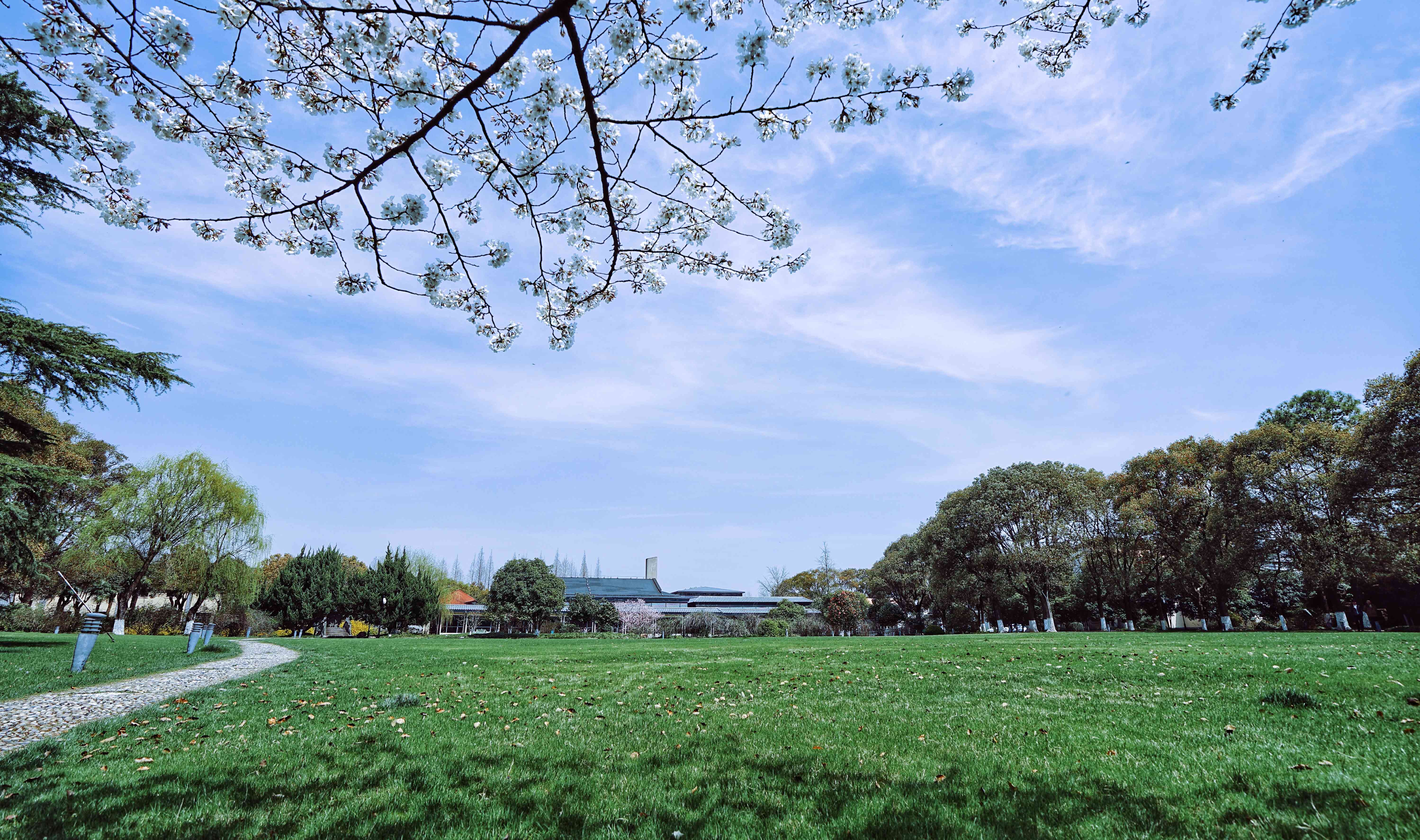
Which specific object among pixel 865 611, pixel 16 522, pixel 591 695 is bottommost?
pixel 865 611

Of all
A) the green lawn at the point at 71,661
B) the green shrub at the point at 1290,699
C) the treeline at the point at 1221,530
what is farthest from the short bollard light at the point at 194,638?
the treeline at the point at 1221,530

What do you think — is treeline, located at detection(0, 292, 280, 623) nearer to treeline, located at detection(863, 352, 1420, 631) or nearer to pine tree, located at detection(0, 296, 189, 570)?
pine tree, located at detection(0, 296, 189, 570)

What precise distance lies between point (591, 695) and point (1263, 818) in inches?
296

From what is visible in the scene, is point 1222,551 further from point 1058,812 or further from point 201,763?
point 201,763

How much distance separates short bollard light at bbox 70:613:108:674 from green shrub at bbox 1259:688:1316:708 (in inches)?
734

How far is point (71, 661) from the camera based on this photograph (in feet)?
46.1

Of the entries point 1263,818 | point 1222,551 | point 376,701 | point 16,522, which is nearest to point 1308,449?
point 1222,551

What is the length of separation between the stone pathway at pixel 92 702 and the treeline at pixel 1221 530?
37.9m

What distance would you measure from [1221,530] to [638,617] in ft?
145

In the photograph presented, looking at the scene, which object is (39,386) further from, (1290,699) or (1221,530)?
(1221,530)

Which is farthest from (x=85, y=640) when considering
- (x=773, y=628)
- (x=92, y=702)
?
(x=773, y=628)

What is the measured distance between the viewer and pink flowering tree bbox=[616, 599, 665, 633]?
52906 mm

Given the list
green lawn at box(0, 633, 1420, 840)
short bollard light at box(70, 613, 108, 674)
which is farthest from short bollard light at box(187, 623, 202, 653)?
green lawn at box(0, 633, 1420, 840)

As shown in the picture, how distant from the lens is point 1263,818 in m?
3.23
